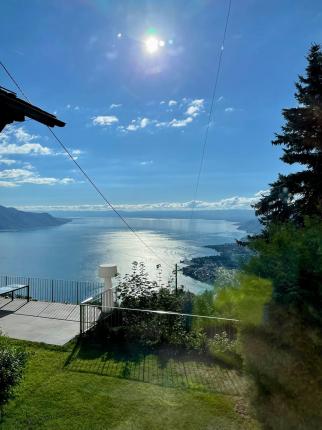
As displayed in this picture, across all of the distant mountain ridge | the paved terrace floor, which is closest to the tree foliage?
the paved terrace floor

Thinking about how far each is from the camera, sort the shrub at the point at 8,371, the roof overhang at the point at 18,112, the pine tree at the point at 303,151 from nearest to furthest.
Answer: the shrub at the point at 8,371 → the roof overhang at the point at 18,112 → the pine tree at the point at 303,151

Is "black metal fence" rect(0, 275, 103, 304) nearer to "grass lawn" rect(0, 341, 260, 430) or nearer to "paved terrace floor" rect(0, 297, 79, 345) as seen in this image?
"paved terrace floor" rect(0, 297, 79, 345)

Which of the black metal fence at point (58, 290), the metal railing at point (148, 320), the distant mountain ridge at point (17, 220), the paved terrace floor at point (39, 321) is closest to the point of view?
the metal railing at point (148, 320)

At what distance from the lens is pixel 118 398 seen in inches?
→ 176

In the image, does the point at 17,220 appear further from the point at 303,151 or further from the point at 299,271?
the point at 299,271

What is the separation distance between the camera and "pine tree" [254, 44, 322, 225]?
11.4m

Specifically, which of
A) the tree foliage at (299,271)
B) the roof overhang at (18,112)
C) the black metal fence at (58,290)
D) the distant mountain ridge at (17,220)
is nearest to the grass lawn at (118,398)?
the tree foliage at (299,271)

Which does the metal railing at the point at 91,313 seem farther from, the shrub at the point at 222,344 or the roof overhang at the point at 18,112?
the roof overhang at the point at 18,112

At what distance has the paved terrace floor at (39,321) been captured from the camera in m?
7.10

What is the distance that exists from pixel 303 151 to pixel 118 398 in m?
11.1

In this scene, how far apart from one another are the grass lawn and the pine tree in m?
7.77

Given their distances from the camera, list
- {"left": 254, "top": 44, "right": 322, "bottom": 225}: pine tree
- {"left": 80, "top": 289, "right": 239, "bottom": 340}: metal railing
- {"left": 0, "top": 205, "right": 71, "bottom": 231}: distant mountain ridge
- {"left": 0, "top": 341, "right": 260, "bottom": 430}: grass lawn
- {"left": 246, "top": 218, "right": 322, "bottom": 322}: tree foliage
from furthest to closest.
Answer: {"left": 0, "top": 205, "right": 71, "bottom": 231}: distant mountain ridge → {"left": 254, "top": 44, "right": 322, "bottom": 225}: pine tree → {"left": 80, "top": 289, "right": 239, "bottom": 340}: metal railing → {"left": 0, "top": 341, "right": 260, "bottom": 430}: grass lawn → {"left": 246, "top": 218, "right": 322, "bottom": 322}: tree foliage

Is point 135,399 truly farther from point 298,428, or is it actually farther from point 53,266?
point 53,266

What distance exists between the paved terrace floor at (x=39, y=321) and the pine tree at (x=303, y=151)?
7.45 metres
